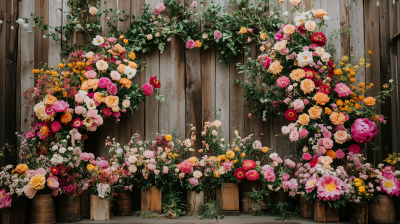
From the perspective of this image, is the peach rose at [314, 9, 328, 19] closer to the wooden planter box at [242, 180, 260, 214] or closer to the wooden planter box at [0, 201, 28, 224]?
the wooden planter box at [242, 180, 260, 214]

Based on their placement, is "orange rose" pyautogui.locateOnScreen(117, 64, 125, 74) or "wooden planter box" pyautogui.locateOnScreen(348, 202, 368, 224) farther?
"orange rose" pyautogui.locateOnScreen(117, 64, 125, 74)

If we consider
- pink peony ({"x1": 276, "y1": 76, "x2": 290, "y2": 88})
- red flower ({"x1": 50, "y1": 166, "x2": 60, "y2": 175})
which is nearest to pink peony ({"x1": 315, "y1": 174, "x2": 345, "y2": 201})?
pink peony ({"x1": 276, "y1": 76, "x2": 290, "y2": 88})

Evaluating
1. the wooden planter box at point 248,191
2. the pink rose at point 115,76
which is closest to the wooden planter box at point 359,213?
the wooden planter box at point 248,191

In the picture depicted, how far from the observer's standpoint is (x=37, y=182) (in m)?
1.94

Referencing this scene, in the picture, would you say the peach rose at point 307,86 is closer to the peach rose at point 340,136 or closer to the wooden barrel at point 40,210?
the peach rose at point 340,136

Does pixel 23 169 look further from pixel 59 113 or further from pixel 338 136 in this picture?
pixel 338 136

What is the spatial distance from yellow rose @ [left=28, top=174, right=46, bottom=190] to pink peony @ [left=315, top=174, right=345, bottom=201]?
6.62 ft

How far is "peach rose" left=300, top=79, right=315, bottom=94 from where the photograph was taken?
2230mm

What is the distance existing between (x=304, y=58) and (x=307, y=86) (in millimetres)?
247

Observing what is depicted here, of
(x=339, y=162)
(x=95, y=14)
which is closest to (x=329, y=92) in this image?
(x=339, y=162)

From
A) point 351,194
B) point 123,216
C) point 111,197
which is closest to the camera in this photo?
point 351,194

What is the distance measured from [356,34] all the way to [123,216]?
2829mm

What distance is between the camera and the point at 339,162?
248 cm

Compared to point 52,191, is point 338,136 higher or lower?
higher
